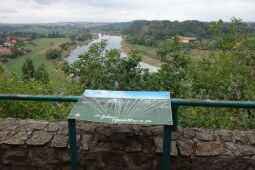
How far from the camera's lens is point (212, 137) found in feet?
8.52

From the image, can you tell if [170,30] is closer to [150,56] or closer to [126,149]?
[150,56]

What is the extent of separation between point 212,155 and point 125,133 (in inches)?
34.6

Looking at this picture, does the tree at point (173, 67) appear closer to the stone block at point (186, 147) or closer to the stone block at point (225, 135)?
the stone block at point (225, 135)

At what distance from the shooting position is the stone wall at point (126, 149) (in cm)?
246

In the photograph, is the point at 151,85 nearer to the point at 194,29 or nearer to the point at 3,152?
the point at 3,152

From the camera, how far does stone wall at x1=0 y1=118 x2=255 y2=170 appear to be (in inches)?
96.7

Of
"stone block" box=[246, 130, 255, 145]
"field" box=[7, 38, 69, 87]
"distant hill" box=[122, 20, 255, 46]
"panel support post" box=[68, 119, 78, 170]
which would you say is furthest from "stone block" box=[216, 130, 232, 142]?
"distant hill" box=[122, 20, 255, 46]

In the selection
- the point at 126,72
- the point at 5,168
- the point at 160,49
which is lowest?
the point at 5,168

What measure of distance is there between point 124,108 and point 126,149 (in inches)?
21.8

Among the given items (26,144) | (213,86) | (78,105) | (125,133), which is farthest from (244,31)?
(26,144)

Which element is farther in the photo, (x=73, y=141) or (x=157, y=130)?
(x=157, y=130)

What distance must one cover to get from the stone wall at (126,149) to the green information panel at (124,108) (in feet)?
1.38

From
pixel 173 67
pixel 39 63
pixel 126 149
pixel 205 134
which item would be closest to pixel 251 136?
pixel 205 134

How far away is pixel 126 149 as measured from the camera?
250cm
